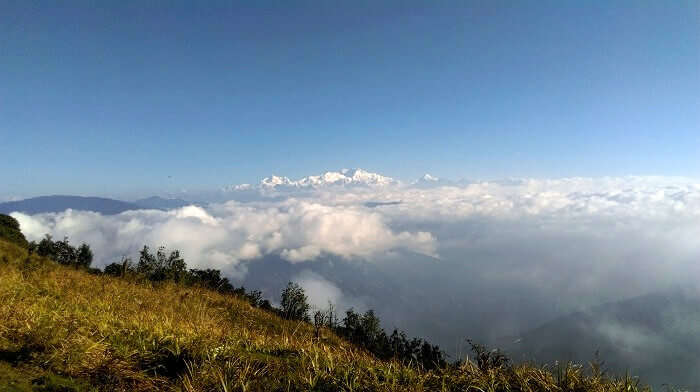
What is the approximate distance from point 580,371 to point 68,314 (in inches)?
429

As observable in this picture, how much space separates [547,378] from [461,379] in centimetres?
124

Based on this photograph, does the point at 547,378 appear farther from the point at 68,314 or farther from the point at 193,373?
the point at 68,314

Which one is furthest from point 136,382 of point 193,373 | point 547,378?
point 547,378

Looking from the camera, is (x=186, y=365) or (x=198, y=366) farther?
(x=198, y=366)

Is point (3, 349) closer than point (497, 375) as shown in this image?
No

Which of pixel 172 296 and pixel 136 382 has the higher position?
pixel 136 382

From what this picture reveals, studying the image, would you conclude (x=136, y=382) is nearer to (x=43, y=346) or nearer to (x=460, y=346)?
(x=43, y=346)

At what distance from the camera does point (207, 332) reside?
7895 mm

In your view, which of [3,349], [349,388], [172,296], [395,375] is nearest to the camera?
[349,388]

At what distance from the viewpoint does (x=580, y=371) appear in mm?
5480

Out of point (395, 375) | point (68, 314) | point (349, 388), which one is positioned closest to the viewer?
point (349, 388)

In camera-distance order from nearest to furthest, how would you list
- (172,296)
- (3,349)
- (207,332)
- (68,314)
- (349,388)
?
(349,388)
(3,349)
(207,332)
(68,314)
(172,296)

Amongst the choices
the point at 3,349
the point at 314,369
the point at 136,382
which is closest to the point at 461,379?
the point at 314,369

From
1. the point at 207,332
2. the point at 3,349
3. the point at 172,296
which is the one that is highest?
the point at 3,349
